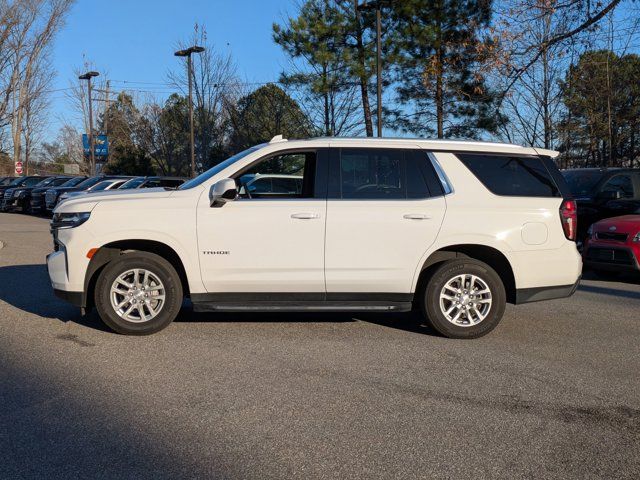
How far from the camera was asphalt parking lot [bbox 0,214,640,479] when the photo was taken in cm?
394

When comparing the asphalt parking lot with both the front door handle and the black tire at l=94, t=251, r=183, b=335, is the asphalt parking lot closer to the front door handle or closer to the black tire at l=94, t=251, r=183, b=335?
the black tire at l=94, t=251, r=183, b=335

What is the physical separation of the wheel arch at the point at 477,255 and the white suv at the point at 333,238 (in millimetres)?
15

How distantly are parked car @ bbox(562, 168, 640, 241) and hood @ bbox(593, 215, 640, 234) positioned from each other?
1.50 metres

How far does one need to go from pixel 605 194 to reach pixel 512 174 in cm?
715

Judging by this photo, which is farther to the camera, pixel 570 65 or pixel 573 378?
pixel 570 65

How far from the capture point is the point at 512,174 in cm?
710

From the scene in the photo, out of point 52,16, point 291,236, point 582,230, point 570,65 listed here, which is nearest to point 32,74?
point 52,16

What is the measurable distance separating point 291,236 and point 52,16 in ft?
152

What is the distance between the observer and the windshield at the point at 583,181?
13.6m

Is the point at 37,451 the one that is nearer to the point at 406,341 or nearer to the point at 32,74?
the point at 406,341

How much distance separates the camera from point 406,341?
22.3 ft

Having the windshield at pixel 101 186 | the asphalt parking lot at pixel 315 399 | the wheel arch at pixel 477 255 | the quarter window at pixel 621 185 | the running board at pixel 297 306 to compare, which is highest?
the windshield at pixel 101 186

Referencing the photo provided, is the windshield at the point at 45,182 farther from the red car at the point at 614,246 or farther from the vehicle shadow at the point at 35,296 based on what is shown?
the red car at the point at 614,246

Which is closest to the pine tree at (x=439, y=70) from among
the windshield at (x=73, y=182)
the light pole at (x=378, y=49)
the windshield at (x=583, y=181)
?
the light pole at (x=378, y=49)
